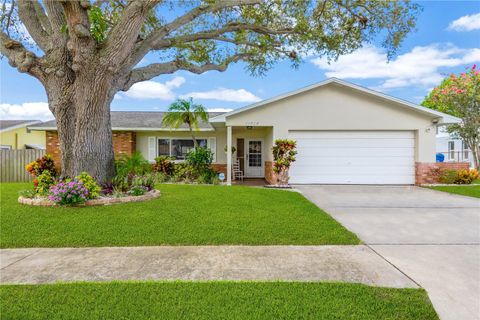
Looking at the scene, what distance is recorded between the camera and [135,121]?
588 inches

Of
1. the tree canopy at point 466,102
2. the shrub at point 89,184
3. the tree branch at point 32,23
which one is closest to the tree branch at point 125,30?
the tree branch at point 32,23

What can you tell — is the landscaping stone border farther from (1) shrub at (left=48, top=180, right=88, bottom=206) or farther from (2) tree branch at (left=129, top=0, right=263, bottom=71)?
(2) tree branch at (left=129, top=0, right=263, bottom=71)

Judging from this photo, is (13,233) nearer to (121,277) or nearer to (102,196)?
(102,196)

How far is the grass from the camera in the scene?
2.29 metres

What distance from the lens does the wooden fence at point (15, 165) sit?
41.3 feet

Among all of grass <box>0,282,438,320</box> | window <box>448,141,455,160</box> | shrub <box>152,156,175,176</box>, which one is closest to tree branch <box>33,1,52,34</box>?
shrub <box>152,156,175,176</box>

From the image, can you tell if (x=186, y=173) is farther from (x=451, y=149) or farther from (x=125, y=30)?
(x=451, y=149)

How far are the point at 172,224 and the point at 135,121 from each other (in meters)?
11.6

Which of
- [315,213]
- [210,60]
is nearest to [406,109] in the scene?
[315,213]

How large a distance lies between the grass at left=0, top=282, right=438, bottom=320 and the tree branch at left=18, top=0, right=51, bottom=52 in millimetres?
7097

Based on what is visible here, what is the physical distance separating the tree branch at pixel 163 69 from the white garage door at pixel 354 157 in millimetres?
4215

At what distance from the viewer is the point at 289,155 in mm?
10234

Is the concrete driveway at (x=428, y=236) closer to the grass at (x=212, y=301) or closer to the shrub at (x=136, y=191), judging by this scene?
the grass at (x=212, y=301)

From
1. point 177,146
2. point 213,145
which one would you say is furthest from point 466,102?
point 177,146
